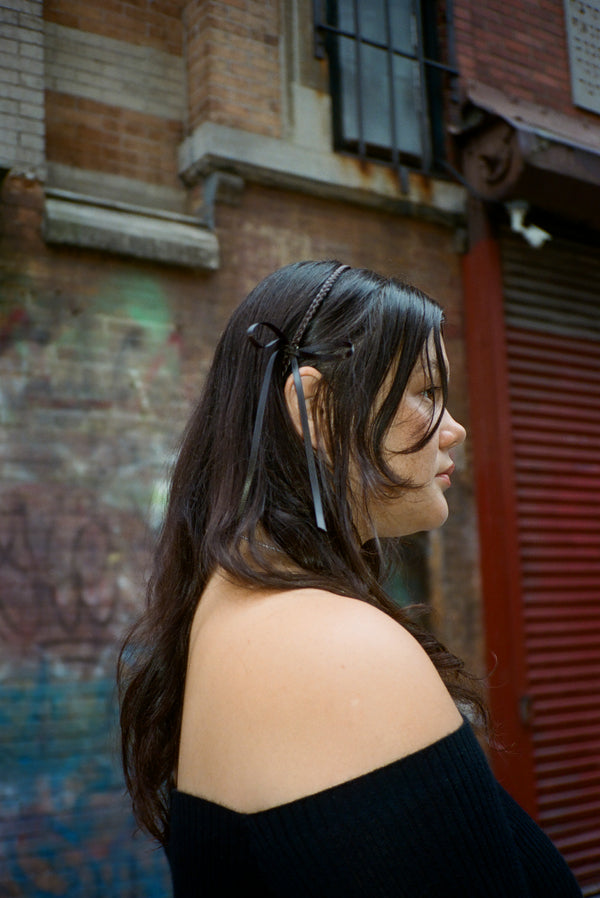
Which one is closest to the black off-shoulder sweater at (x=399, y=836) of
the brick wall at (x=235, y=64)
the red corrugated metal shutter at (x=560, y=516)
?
the brick wall at (x=235, y=64)

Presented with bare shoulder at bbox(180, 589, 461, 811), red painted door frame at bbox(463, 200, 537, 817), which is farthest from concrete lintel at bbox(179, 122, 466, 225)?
bare shoulder at bbox(180, 589, 461, 811)

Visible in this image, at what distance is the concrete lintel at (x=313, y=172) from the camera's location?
15.8ft

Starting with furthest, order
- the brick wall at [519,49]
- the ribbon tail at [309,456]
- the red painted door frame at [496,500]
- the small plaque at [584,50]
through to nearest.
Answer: the small plaque at [584,50] < the brick wall at [519,49] < the red painted door frame at [496,500] < the ribbon tail at [309,456]

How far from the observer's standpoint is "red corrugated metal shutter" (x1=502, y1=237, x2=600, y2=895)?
5.64m

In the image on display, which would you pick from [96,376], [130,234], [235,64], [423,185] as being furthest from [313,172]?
[96,376]

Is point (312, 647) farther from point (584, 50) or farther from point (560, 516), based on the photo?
point (584, 50)

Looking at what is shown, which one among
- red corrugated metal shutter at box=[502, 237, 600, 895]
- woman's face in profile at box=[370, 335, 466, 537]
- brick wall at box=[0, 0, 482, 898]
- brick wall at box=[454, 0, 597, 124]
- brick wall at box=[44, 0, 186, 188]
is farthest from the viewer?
brick wall at box=[454, 0, 597, 124]

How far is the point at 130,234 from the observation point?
14.6ft

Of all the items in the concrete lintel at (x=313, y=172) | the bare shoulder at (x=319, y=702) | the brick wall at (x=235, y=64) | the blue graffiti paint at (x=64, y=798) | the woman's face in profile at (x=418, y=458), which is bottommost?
the blue graffiti paint at (x=64, y=798)

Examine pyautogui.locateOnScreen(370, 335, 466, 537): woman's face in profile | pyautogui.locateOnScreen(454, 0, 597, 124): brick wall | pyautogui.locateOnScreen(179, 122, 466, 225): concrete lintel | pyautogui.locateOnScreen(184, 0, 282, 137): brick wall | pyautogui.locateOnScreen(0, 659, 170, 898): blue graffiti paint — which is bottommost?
pyautogui.locateOnScreen(0, 659, 170, 898): blue graffiti paint

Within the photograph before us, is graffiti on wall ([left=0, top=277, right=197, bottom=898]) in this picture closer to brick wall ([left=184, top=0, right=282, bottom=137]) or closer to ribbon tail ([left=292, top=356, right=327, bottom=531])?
brick wall ([left=184, top=0, right=282, bottom=137])

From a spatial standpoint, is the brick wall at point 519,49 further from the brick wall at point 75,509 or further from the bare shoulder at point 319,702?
the bare shoulder at point 319,702

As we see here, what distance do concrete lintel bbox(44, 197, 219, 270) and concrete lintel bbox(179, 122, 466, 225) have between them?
41 cm

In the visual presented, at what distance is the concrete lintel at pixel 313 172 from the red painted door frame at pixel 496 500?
1.07 feet
